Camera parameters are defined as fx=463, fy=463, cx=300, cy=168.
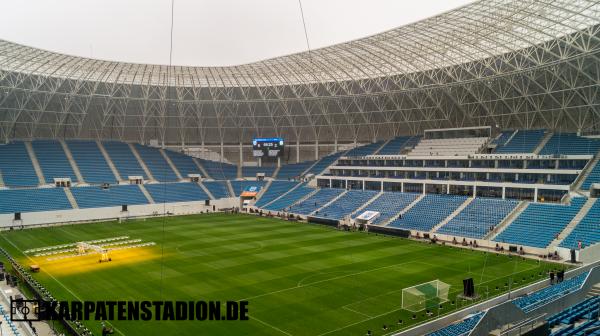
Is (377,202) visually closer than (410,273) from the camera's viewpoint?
No

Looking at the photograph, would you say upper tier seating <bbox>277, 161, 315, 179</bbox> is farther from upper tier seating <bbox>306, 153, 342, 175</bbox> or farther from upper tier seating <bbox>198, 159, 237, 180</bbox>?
upper tier seating <bbox>198, 159, 237, 180</bbox>

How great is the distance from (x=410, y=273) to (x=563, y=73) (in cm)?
2534

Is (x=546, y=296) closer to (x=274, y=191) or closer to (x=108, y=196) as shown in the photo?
(x=274, y=191)

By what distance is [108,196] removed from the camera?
5397 centimetres

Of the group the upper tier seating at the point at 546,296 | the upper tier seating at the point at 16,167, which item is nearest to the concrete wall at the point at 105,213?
the upper tier seating at the point at 16,167

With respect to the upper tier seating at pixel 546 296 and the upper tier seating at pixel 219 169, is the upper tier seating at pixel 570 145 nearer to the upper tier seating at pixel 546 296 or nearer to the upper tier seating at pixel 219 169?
the upper tier seating at pixel 546 296

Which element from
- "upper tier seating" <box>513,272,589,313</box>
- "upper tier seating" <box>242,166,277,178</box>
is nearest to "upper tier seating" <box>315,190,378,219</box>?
"upper tier seating" <box>242,166,277,178</box>

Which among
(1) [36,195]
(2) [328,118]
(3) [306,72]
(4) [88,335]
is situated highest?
(3) [306,72]

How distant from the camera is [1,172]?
51.9m

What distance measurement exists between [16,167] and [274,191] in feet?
101

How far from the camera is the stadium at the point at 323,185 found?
70.5ft

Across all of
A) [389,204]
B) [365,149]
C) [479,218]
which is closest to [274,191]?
[365,149]

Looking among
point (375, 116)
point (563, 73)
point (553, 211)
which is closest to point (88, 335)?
point (553, 211)

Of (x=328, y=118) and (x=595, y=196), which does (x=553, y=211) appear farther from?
(x=328, y=118)
